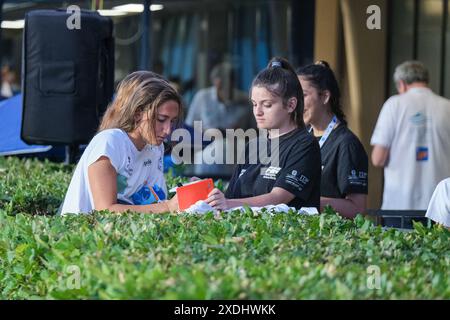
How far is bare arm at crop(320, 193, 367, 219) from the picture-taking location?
237 inches

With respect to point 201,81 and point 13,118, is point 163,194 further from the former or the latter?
point 201,81

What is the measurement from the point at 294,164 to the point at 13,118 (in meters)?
4.68

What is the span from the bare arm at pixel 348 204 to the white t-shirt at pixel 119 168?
1.04 meters

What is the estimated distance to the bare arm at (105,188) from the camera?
5113 millimetres

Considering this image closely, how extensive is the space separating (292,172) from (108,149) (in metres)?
0.92

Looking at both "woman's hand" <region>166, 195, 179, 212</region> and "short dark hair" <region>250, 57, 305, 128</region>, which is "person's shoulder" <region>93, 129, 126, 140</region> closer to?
"woman's hand" <region>166, 195, 179, 212</region>

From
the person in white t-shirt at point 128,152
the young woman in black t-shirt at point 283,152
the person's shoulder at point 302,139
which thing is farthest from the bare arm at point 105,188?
the person's shoulder at point 302,139

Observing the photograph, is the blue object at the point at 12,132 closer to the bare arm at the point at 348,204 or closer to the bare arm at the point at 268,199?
the bare arm at the point at 348,204

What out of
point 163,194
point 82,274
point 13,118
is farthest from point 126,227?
point 13,118

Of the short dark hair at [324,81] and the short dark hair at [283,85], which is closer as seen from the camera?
the short dark hair at [283,85]

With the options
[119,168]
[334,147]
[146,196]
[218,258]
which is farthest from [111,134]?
[218,258]

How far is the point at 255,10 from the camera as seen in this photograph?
18.2 metres

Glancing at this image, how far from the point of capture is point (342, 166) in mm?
6086
